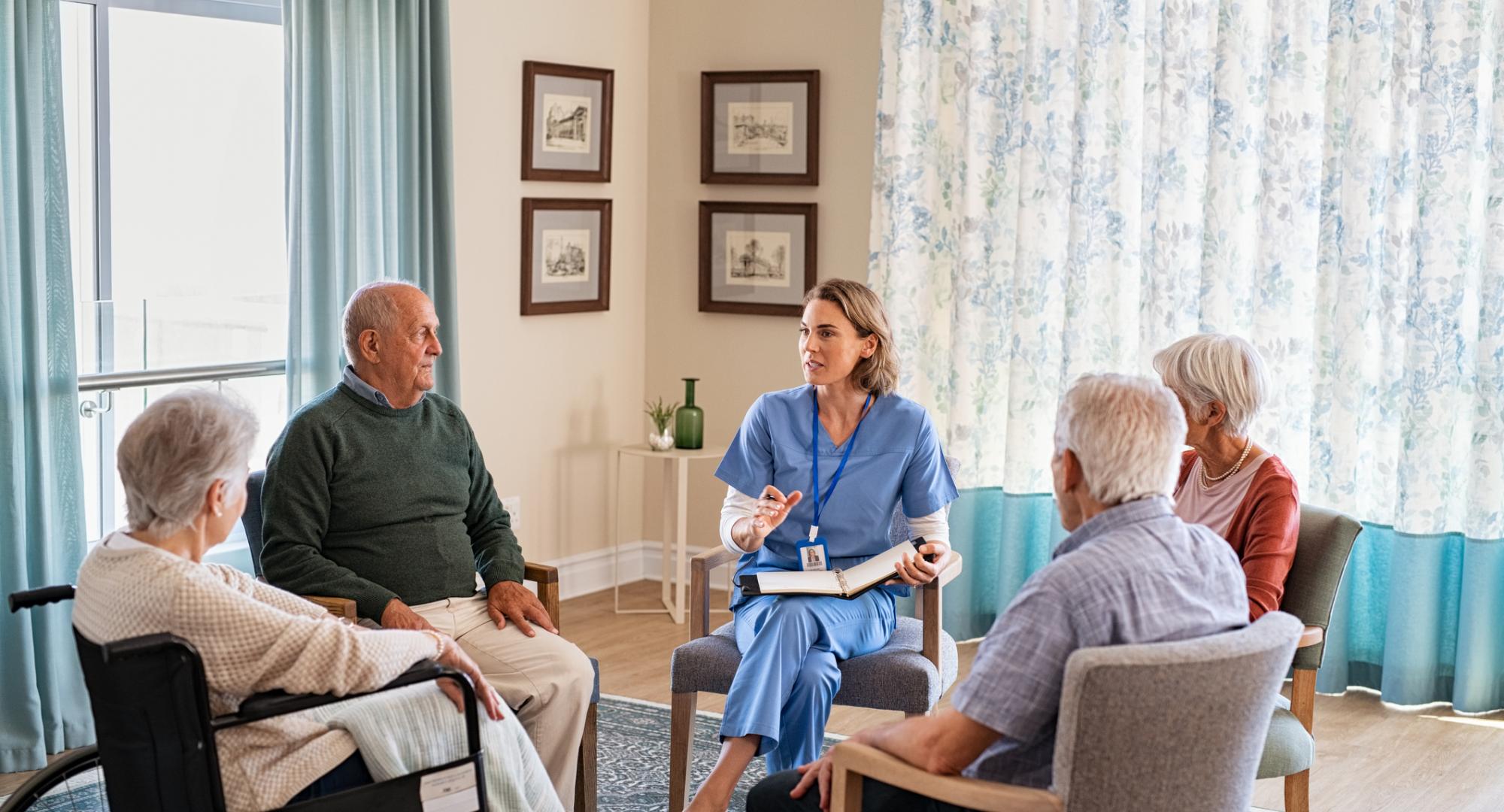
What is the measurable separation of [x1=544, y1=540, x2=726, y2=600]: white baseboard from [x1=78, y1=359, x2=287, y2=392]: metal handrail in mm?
1419

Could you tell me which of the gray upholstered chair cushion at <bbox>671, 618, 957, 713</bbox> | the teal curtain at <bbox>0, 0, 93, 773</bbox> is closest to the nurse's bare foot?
the gray upholstered chair cushion at <bbox>671, 618, 957, 713</bbox>

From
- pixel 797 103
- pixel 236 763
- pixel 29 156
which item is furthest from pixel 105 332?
pixel 797 103

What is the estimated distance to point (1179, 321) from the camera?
4801 mm

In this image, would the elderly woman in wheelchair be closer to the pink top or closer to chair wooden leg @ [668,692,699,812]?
chair wooden leg @ [668,692,699,812]

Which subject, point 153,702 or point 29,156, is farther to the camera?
point 29,156

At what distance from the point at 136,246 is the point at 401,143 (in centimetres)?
87

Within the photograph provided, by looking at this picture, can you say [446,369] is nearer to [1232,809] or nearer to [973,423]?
[973,423]

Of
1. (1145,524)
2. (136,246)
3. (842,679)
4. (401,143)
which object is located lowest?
(842,679)

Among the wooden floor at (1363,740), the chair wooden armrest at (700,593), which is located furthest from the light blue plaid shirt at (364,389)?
the wooden floor at (1363,740)

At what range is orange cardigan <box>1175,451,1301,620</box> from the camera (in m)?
2.91

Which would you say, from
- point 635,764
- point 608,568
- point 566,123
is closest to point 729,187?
point 566,123

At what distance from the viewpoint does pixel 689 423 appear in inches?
219

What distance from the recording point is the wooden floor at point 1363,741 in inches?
150

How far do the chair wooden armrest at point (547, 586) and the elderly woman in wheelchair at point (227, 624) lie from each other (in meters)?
0.83
